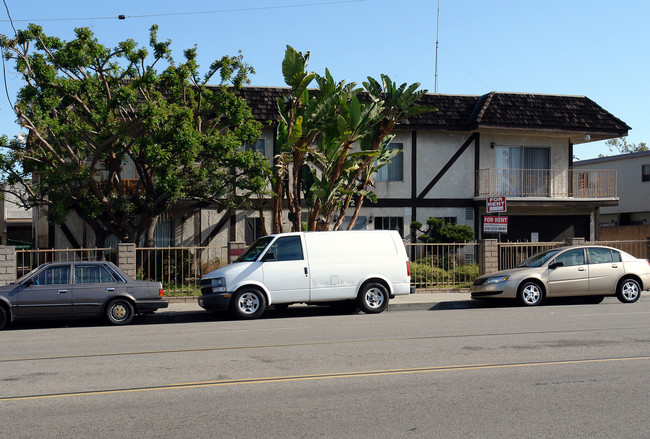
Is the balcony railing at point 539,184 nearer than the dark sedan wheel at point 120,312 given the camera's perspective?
No

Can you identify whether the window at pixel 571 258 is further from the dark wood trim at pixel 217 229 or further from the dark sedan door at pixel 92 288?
the dark wood trim at pixel 217 229

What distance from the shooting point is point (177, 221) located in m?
24.8

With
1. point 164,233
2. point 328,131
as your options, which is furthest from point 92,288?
point 164,233

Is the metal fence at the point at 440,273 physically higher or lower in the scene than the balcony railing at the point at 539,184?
lower

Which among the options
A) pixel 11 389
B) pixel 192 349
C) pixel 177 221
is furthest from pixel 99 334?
pixel 177 221

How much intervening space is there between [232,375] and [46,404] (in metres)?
2.20

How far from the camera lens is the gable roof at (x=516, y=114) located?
26.1 meters

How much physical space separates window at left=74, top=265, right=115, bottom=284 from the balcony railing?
16216 mm


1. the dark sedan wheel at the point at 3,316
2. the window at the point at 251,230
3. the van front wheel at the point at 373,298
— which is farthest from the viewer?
the window at the point at 251,230

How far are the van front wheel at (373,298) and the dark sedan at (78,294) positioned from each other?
14.6ft

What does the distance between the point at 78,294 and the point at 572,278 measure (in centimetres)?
1181

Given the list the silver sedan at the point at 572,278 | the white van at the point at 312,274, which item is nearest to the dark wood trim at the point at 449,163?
the silver sedan at the point at 572,278

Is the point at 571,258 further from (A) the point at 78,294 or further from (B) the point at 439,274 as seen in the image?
(A) the point at 78,294

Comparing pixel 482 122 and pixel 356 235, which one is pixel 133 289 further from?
pixel 482 122
